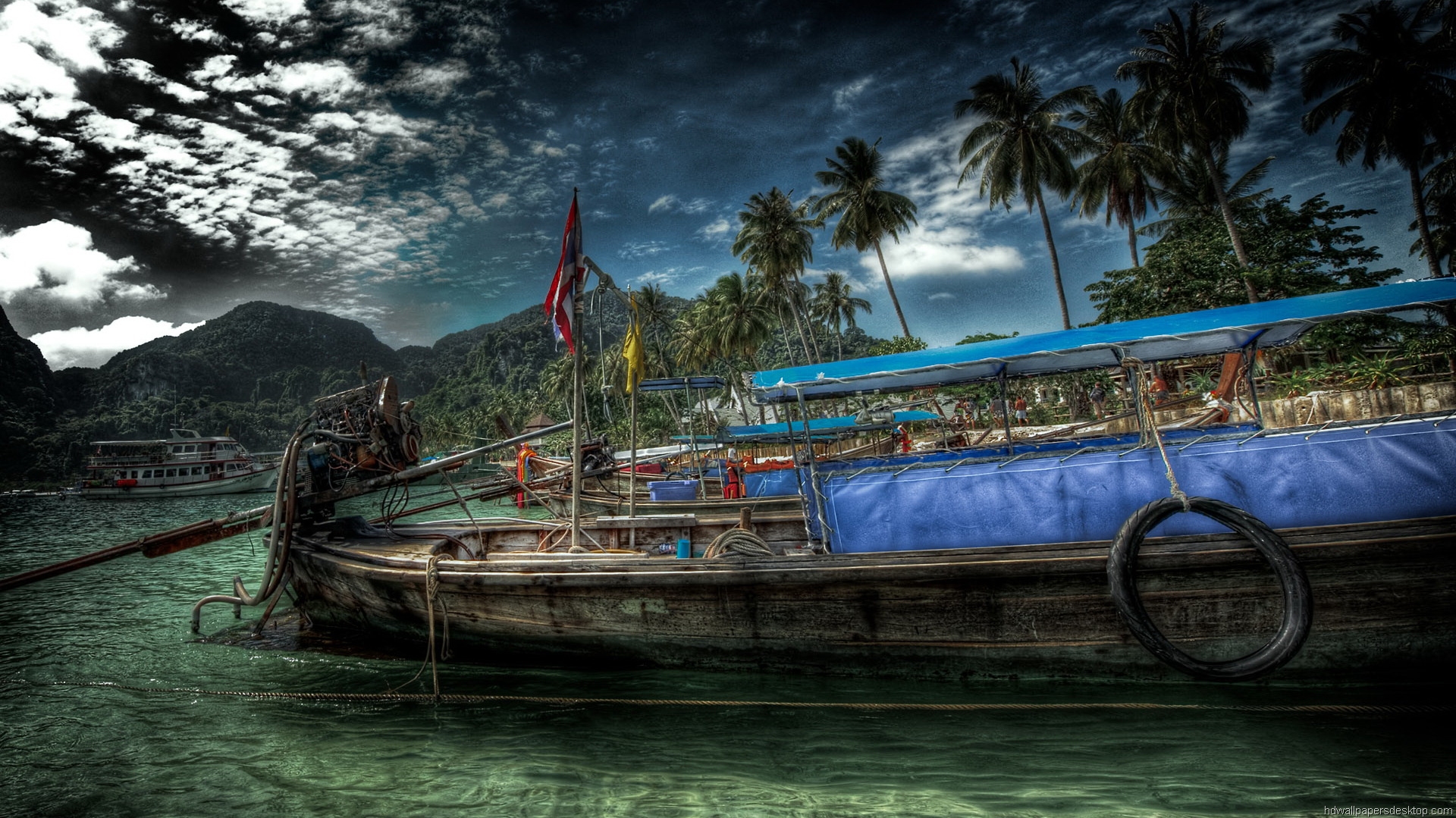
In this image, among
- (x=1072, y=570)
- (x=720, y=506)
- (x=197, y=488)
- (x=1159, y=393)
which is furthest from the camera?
(x=197, y=488)

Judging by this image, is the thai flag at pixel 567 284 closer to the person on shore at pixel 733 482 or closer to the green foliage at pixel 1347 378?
the person on shore at pixel 733 482

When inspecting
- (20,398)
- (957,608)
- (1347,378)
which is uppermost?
(20,398)

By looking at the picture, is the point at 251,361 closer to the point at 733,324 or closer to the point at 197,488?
the point at 197,488

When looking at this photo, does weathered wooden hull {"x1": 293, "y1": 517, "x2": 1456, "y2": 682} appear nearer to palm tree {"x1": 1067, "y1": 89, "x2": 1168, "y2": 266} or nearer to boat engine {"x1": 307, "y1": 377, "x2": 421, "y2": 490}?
boat engine {"x1": 307, "y1": 377, "x2": 421, "y2": 490}

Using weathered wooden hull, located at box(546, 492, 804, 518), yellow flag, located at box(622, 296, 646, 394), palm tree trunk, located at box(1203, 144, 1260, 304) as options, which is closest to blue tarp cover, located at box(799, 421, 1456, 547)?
yellow flag, located at box(622, 296, 646, 394)

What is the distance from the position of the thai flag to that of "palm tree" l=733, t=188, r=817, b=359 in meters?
28.2

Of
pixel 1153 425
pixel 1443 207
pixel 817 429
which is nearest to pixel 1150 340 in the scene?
pixel 1153 425

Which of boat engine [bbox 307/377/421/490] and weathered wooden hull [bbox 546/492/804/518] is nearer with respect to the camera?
boat engine [bbox 307/377/421/490]

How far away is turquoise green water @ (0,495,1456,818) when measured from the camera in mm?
3311

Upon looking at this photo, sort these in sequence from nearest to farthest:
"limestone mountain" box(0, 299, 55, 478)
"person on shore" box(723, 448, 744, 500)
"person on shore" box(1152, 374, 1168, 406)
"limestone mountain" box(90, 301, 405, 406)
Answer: "person on shore" box(723, 448, 744, 500) → "person on shore" box(1152, 374, 1168, 406) → "limestone mountain" box(0, 299, 55, 478) → "limestone mountain" box(90, 301, 405, 406)

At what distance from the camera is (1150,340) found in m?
4.64

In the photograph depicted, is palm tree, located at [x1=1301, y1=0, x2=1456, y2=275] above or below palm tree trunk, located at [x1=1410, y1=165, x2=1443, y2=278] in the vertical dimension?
above

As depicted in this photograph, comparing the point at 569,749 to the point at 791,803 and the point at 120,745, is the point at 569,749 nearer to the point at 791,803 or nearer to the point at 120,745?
the point at 791,803

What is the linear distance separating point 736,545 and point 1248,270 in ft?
80.9
